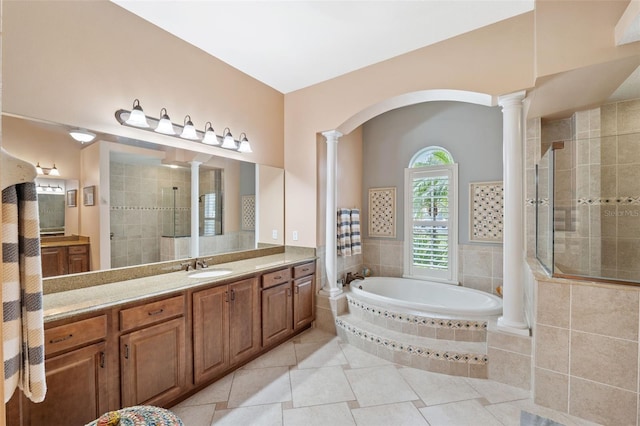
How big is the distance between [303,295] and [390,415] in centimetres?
153

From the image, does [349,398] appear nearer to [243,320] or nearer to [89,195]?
[243,320]

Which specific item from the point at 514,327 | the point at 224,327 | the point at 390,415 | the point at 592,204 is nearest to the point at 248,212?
the point at 224,327

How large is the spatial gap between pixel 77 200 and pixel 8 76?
82 cm

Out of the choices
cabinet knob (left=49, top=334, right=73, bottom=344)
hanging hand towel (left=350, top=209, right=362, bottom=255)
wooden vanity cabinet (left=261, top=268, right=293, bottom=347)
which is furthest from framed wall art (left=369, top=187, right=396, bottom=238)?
cabinet knob (left=49, top=334, right=73, bottom=344)

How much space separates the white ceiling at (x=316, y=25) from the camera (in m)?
2.23

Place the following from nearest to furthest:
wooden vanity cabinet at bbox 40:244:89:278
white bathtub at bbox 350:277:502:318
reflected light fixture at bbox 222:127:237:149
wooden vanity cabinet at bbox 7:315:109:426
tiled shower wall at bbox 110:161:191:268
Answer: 1. wooden vanity cabinet at bbox 7:315:109:426
2. wooden vanity cabinet at bbox 40:244:89:278
3. tiled shower wall at bbox 110:161:191:268
4. white bathtub at bbox 350:277:502:318
5. reflected light fixture at bbox 222:127:237:149

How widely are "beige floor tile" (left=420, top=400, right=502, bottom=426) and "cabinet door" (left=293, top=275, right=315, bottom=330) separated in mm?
1524

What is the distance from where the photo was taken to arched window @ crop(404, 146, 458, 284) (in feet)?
12.6

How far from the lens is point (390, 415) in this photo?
2031 mm

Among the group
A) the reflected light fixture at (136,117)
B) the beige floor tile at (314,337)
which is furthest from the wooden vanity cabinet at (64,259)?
the beige floor tile at (314,337)

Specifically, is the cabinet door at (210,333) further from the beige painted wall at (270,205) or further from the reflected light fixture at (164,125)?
the reflected light fixture at (164,125)

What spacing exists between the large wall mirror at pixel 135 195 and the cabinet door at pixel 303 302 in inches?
30.3

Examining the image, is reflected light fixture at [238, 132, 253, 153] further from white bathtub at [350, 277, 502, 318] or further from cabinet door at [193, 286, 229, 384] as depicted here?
white bathtub at [350, 277, 502, 318]

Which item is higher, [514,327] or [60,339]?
[60,339]
